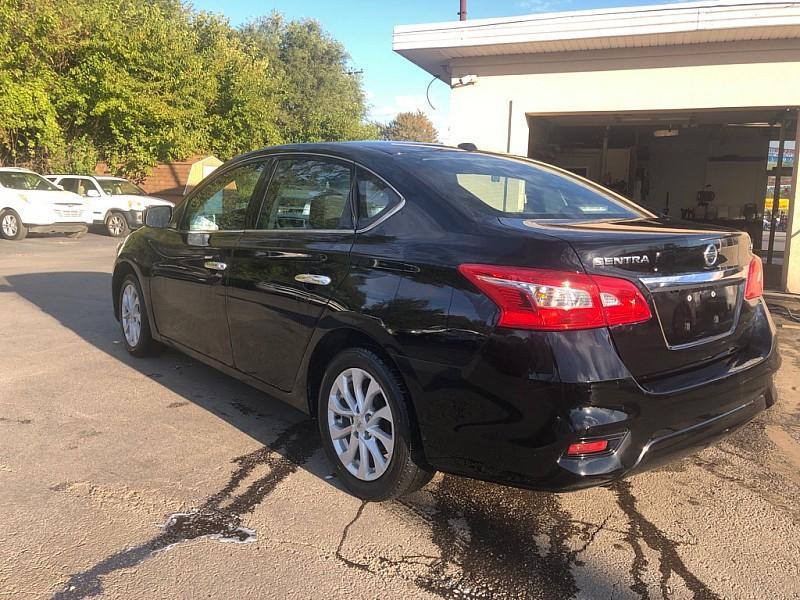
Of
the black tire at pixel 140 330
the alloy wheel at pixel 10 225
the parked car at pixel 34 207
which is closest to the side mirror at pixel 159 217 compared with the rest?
the black tire at pixel 140 330

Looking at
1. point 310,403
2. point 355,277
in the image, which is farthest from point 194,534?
point 355,277

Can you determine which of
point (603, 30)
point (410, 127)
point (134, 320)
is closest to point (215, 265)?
point (134, 320)

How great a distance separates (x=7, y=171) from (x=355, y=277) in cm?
1687

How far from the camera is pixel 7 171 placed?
1655 centimetres

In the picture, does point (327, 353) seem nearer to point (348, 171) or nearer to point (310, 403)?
point (310, 403)

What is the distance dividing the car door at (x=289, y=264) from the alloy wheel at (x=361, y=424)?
35cm

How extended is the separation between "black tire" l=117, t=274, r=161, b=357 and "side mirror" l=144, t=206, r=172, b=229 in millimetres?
564

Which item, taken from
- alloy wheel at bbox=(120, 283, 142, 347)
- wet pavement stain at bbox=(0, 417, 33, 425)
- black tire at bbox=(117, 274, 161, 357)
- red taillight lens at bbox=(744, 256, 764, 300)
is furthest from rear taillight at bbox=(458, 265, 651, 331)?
alloy wheel at bbox=(120, 283, 142, 347)

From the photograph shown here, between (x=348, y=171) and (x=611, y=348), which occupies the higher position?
(x=348, y=171)

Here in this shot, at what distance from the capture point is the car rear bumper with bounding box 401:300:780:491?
242cm

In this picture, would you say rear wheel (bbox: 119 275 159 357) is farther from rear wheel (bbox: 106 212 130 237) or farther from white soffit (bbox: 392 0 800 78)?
rear wheel (bbox: 106 212 130 237)

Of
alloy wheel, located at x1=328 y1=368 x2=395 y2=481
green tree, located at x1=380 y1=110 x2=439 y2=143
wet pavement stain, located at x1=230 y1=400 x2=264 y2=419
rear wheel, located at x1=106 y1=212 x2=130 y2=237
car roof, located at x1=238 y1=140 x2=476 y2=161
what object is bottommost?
wet pavement stain, located at x1=230 y1=400 x2=264 y2=419

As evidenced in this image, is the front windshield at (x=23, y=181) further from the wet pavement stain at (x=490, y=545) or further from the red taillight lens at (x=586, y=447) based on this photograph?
the red taillight lens at (x=586, y=447)

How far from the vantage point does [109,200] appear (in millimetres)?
18859
